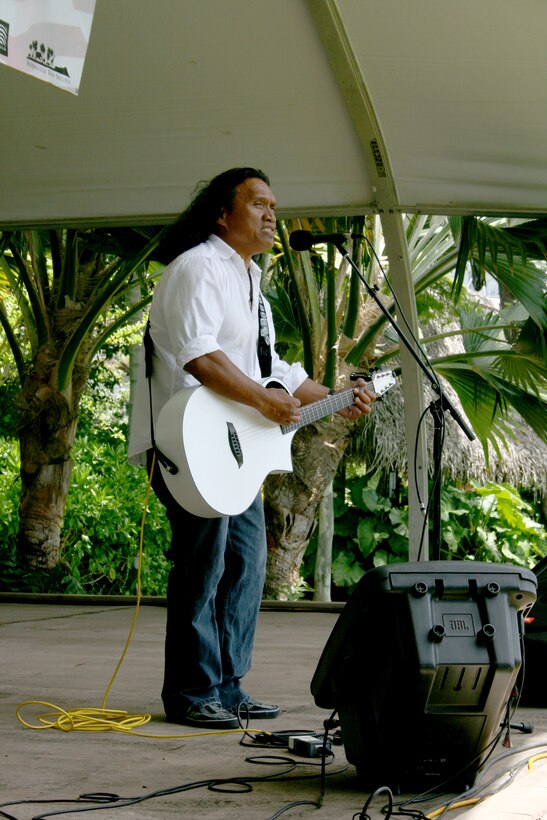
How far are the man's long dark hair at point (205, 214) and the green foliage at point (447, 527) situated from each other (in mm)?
12213

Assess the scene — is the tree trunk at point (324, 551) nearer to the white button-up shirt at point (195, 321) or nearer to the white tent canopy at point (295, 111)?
the white tent canopy at point (295, 111)

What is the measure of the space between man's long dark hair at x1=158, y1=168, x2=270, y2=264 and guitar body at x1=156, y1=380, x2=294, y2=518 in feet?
1.95

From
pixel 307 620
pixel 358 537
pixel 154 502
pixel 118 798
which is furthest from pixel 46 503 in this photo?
pixel 358 537

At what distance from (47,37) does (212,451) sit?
130cm

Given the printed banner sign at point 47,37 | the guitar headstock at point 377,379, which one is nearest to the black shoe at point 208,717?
the guitar headstock at point 377,379

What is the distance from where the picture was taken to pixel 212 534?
10.2 ft

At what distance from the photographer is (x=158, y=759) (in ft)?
8.42

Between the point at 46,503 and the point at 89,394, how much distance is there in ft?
16.5

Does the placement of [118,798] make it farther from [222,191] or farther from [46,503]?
[46,503]

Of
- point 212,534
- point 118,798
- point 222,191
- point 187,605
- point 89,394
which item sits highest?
point 89,394

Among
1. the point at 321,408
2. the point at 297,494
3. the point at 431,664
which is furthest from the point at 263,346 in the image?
the point at 297,494

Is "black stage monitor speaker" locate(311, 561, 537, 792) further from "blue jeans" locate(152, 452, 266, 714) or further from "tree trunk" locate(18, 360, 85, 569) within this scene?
"tree trunk" locate(18, 360, 85, 569)

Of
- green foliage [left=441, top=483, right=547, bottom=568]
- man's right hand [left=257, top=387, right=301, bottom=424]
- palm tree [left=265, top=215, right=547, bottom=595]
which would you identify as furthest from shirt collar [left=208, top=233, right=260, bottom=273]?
green foliage [left=441, top=483, right=547, bottom=568]

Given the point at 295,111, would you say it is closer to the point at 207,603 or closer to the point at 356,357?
the point at 207,603
